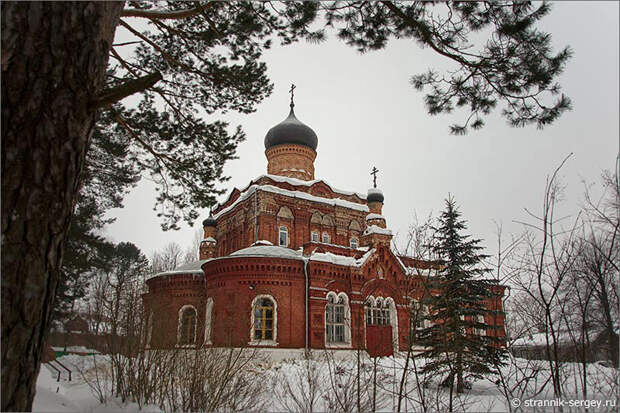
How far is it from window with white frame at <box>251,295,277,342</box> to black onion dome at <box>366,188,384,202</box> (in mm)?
10994

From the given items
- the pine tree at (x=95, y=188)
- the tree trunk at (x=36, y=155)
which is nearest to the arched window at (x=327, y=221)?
the pine tree at (x=95, y=188)

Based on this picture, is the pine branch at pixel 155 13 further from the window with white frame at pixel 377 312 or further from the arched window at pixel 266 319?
the window with white frame at pixel 377 312

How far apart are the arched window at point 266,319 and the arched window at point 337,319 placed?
2533mm

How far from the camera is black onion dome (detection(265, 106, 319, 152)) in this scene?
90.1ft

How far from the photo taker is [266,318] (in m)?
17.4

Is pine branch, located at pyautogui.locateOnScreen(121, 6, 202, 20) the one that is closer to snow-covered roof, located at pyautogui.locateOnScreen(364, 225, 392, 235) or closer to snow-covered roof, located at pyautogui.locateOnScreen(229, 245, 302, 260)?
snow-covered roof, located at pyautogui.locateOnScreen(229, 245, 302, 260)

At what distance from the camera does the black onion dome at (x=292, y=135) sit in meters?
27.5

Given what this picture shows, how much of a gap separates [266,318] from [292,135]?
13621 millimetres

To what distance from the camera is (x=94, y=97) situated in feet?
8.59

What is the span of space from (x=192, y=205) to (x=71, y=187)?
6030 mm

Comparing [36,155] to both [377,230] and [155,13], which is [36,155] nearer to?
A: [155,13]

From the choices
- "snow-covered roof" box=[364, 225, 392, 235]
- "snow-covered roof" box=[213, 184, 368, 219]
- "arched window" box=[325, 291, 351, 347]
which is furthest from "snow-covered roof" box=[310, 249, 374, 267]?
"snow-covered roof" box=[213, 184, 368, 219]

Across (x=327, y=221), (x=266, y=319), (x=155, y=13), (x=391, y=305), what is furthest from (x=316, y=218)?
(x=155, y=13)

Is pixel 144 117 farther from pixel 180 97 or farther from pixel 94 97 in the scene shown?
pixel 94 97
